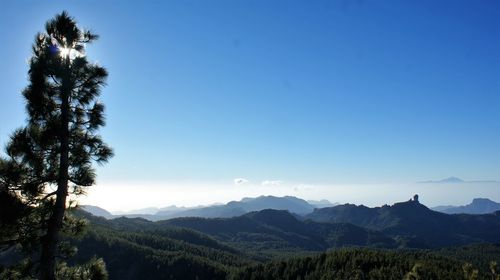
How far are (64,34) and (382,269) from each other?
203m

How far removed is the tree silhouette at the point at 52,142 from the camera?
57.1ft

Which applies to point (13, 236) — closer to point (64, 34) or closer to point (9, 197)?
point (9, 197)

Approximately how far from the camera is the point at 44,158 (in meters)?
18.3

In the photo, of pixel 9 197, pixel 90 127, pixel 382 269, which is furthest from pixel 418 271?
pixel 382 269

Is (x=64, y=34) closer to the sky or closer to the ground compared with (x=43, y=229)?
closer to the sky

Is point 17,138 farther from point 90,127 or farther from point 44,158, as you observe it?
point 90,127

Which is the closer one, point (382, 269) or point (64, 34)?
point (64, 34)

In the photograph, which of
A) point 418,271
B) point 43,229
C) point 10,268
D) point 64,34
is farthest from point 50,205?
point 418,271

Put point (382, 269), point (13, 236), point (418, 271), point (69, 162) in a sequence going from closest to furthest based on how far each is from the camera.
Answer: point (13, 236), point (69, 162), point (418, 271), point (382, 269)

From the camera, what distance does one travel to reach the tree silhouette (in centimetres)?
1741

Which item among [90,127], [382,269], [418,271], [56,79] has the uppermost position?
[56,79]

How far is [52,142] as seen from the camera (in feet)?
59.9

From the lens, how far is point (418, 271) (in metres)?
32.9

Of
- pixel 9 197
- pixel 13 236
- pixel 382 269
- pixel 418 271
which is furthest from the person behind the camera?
pixel 382 269
